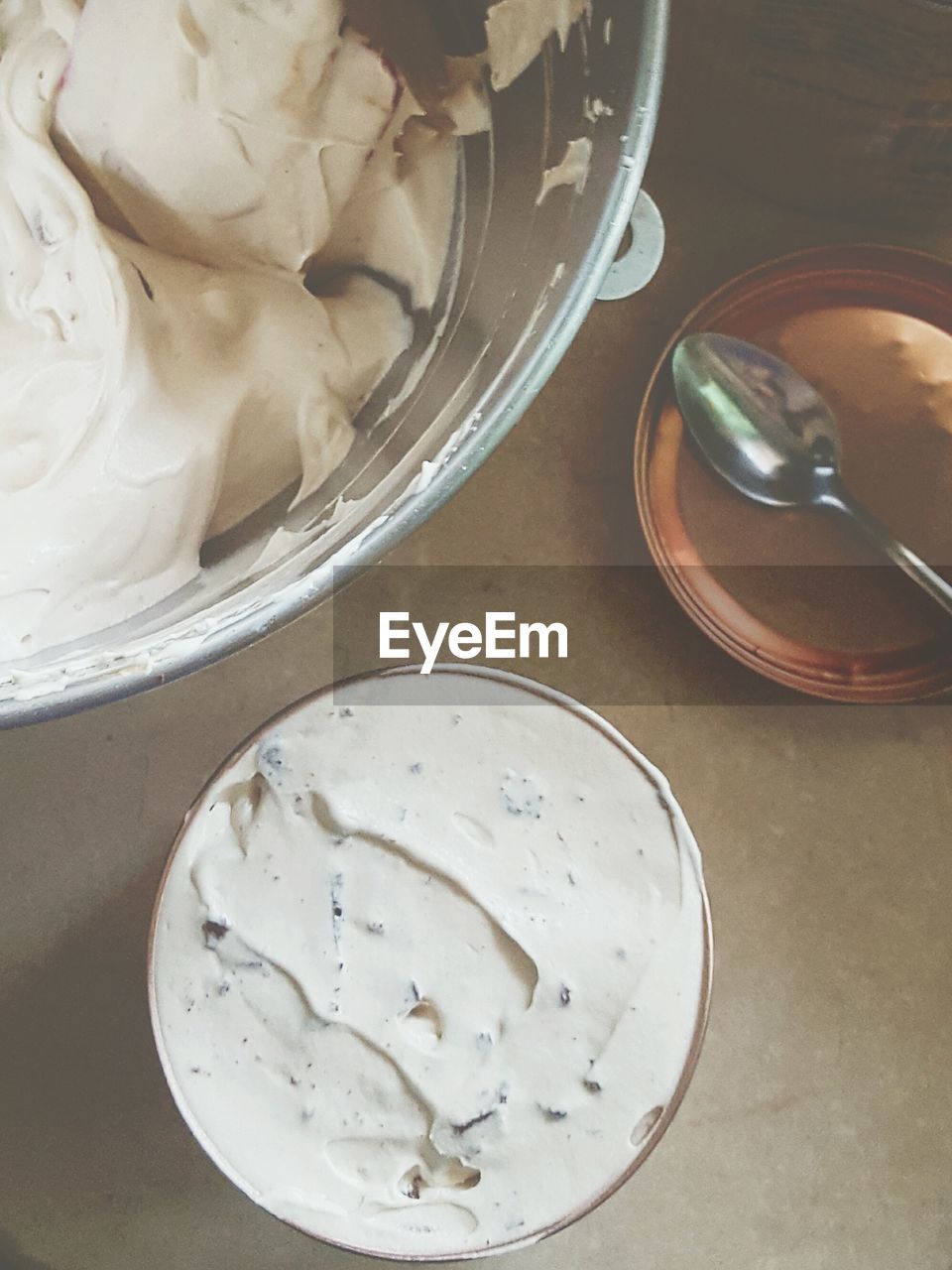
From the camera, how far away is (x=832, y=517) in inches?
25.0

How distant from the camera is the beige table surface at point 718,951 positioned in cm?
63

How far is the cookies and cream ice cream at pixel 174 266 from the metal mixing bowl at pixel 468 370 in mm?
15

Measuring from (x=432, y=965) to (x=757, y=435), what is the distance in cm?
35

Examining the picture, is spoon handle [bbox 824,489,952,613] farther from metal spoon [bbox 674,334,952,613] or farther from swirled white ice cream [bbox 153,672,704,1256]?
swirled white ice cream [bbox 153,672,704,1256]

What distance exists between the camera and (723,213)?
69 cm

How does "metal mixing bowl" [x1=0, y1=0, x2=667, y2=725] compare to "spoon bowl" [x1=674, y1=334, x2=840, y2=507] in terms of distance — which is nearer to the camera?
"metal mixing bowl" [x1=0, y1=0, x2=667, y2=725]

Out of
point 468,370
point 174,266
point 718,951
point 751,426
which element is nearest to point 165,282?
point 174,266

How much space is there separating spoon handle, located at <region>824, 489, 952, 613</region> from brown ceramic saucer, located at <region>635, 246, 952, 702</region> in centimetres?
1

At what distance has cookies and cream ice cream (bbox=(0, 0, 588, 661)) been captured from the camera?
48cm

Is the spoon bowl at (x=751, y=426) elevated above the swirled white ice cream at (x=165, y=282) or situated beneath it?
situated beneath

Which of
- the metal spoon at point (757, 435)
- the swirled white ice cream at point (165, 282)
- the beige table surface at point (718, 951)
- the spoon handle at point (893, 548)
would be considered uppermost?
the swirled white ice cream at point (165, 282)

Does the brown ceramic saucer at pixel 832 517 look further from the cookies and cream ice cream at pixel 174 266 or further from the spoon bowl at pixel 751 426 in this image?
the cookies and cream ice cream at pixel 174 266

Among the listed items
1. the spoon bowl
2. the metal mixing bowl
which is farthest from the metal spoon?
the metal mixing bowl

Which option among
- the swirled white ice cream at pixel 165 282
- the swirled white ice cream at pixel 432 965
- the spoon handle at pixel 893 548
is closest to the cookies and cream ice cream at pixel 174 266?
the swirled white ice cream at pixel 165 282
